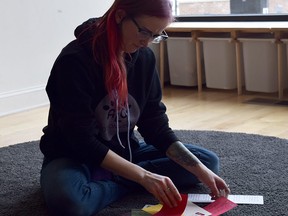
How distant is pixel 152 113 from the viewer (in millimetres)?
1738

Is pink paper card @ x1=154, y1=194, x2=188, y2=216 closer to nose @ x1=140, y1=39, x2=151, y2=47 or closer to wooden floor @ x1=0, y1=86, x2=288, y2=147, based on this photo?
nose @ x1=140, y1=39, x2=151, y2=47

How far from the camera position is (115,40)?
1476 millimetres

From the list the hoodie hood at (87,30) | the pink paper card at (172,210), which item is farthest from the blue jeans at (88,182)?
the hoodie hood at (87,30)

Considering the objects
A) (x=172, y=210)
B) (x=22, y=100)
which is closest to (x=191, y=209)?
(x=172, y=210)

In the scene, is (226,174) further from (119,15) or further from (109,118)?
(119,15)

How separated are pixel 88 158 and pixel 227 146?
938 mm

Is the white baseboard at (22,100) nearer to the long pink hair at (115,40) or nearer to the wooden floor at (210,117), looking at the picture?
the wooden floor at (210,117)

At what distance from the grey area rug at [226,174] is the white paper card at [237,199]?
0.03 m

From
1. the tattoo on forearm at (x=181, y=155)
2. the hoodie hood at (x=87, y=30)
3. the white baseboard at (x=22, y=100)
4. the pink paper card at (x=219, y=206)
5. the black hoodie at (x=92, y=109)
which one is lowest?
the white baseboard at (x=22, y=100)

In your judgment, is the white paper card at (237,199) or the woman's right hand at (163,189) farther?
the white paper card at (237,199)

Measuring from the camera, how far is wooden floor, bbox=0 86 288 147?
2.68 metres

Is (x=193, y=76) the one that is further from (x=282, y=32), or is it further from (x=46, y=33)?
(x=46, y=33)

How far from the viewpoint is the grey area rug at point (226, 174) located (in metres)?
1.67

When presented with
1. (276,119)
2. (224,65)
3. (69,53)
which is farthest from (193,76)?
(69,53)
